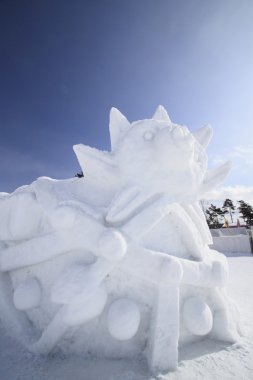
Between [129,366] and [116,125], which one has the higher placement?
[116,125]

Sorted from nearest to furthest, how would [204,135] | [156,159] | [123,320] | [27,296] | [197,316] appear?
[123,320] → [197,316] → [27,296] → [156,159] → [204,135]

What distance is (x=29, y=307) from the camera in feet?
8.49

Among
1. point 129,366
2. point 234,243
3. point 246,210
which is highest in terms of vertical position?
point 246,210

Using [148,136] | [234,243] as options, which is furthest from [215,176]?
[234,243]

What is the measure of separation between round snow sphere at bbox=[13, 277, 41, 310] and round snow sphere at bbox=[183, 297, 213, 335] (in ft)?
4.47

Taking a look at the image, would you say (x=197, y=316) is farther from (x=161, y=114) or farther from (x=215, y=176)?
(x=161, y=114)

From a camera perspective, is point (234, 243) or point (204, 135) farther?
point (234, 243)

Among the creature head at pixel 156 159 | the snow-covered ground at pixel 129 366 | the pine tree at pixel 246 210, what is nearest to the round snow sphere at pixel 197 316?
the snow-covered ground at pixel 129 366

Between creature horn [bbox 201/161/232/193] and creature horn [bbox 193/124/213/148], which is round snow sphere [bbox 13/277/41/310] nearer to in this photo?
creature horn [bbox 201/161/232/193]

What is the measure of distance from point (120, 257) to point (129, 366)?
0.86 meters

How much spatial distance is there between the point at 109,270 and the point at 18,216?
1179 millimetres

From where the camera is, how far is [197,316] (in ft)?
7.87

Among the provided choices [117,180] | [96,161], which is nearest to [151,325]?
[117,180]

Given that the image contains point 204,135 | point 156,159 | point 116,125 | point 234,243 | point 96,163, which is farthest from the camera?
point 234,243
